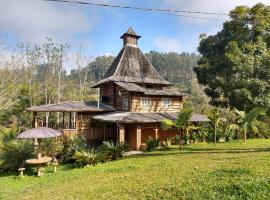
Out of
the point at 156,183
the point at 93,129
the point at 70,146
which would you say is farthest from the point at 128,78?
the point at 156,183

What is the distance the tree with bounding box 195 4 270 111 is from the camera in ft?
85.7

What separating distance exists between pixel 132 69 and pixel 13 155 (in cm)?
1425

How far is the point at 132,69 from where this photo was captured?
26.8 m

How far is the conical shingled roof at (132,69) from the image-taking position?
2566cm

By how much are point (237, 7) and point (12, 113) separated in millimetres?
28665

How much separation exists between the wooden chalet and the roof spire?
15cm

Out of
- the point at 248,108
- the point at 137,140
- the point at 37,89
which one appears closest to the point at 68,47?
the point at 37,89

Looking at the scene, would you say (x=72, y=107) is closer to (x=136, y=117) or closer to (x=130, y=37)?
(x=136, y=117)

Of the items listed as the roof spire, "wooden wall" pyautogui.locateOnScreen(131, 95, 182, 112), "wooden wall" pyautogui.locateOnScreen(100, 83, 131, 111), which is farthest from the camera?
the roof spire

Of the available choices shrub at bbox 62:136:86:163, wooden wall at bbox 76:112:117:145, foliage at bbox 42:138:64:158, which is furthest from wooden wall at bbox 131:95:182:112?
foliage at bbox 42:138:64:158

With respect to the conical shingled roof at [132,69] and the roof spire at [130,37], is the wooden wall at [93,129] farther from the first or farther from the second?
the roof spire at [130,37]

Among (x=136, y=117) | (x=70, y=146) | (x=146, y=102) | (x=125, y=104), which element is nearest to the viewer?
(x=70, y=146)

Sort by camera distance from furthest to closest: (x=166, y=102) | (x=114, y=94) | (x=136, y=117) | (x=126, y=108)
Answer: (x=114, y=94), (x=166, y=102), (x=126, y=108), (x=136, y=117)

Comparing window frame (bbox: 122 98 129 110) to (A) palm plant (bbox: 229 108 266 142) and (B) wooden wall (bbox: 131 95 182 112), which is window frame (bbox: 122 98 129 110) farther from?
(A) palm plant (bbox: 229 108 266 142)
